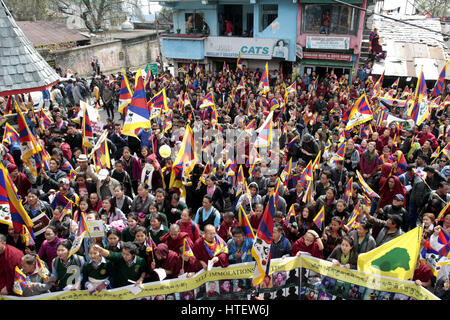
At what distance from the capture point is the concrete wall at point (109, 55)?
22562 mm

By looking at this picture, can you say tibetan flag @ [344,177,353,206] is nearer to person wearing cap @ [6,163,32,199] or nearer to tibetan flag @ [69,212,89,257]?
tibetan flag @ [69,212,89,257]

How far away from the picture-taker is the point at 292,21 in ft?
66.0

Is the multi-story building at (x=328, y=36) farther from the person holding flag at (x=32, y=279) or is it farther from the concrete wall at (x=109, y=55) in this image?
the person holding flag at (x=32, y=279)

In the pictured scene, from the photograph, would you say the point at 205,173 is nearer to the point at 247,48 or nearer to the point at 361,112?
the point at 361,112

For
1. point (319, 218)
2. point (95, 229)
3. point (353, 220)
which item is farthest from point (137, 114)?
point (353, 220)

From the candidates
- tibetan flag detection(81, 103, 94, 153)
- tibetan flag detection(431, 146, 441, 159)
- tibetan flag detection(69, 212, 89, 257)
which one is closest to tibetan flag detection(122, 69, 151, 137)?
→ tibetan flag detection(81, 103, 94, 153)

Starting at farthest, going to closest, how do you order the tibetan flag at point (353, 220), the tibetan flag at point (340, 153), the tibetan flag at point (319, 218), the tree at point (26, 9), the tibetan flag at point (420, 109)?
the tree at point (26, 9) → the tibetan flag at point (420, 109) → the tibetan flag at point (340, 153) → the tibetan flag at point (319, 218) → the tibetan flag at point (353, 220)

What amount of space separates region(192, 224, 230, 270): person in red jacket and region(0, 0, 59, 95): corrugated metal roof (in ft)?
14.0

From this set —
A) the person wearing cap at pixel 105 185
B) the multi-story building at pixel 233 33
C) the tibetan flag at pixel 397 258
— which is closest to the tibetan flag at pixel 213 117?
the person wearing cap at pixel 105 185

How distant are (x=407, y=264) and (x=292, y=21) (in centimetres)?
1834

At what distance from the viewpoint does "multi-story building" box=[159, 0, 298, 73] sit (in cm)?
2031

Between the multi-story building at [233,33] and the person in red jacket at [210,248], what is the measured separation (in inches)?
673

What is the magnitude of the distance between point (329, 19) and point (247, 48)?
472 centimetres

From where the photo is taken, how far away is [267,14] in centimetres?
2109
